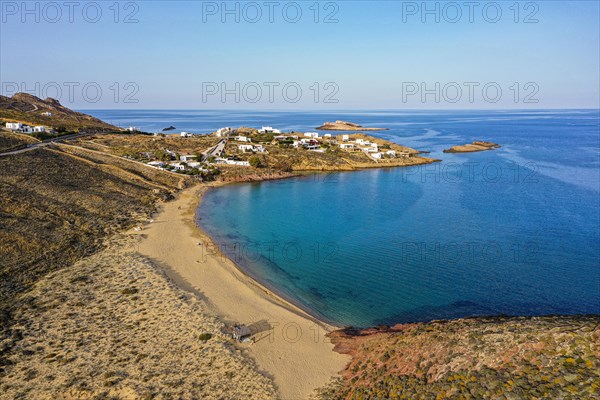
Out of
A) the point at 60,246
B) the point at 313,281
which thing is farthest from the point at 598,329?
the point at 60,246

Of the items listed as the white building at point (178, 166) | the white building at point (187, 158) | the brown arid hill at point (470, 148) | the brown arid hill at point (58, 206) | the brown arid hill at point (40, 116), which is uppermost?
the brown arid hill at point (40, 116)

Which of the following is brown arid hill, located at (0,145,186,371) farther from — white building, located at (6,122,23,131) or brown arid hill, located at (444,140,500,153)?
brown arid hill, located at (444,140,500,153)

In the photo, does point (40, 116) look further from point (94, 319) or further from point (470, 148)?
point (470, 148)

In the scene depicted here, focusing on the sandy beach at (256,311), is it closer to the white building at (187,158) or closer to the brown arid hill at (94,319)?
the brown arid hill at (94,319)

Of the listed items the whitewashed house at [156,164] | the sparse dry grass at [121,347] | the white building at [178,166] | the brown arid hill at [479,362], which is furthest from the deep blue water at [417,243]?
the whitewashed house at [156,164]

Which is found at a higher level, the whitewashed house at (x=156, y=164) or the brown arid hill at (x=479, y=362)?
the whitewashed house at (x=156, y=164)

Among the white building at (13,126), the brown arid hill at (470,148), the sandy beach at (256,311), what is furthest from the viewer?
the brown arid hill at (470,148)

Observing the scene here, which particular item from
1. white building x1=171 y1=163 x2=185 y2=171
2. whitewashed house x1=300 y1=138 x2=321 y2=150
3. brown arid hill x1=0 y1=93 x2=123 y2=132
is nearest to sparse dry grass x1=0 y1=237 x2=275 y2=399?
white building x1=171 y1=163 x2=185 y2=171

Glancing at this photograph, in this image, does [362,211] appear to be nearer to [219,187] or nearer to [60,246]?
[219,187]
